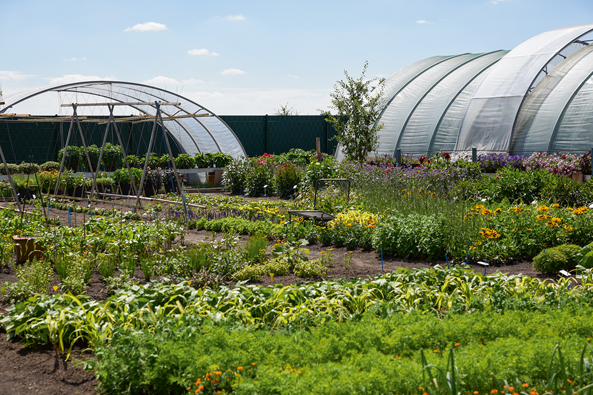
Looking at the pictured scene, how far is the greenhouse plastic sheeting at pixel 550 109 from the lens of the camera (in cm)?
1302

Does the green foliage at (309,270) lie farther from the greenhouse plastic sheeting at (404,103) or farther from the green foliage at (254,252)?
the greenhouse plastic sheeting at (404,103)

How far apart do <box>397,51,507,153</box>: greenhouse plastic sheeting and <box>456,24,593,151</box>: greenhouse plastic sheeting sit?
1.18 meters

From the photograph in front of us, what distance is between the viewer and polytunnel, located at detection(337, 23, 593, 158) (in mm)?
13078

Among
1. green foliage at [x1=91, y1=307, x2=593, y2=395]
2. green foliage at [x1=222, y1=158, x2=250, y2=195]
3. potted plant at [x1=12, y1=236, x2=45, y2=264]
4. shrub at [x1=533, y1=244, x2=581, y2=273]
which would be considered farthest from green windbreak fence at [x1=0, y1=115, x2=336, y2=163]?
green foliage at [x1=91, y1=307, x2=593, y2=395]

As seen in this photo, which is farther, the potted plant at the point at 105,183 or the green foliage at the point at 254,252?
the potted plant at the point at 105,183

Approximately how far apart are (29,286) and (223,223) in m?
4.25

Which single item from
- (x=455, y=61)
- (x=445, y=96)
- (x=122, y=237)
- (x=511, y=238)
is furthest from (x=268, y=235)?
(x=455, y=61)

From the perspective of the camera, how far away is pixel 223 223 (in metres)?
8.66

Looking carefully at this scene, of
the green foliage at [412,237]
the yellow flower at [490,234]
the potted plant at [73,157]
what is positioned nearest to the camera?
the yellow flower at [490,234]

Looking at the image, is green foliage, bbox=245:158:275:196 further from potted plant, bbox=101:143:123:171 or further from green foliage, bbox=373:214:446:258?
green foliage, bbox=373:214:446:258

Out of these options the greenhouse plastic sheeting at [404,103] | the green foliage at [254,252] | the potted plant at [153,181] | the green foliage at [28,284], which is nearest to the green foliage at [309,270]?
the green foliage at [254,252]

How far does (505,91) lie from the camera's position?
46.9ft

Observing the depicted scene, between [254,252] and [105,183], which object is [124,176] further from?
[254,252]

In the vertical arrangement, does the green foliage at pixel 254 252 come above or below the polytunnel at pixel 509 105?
below
